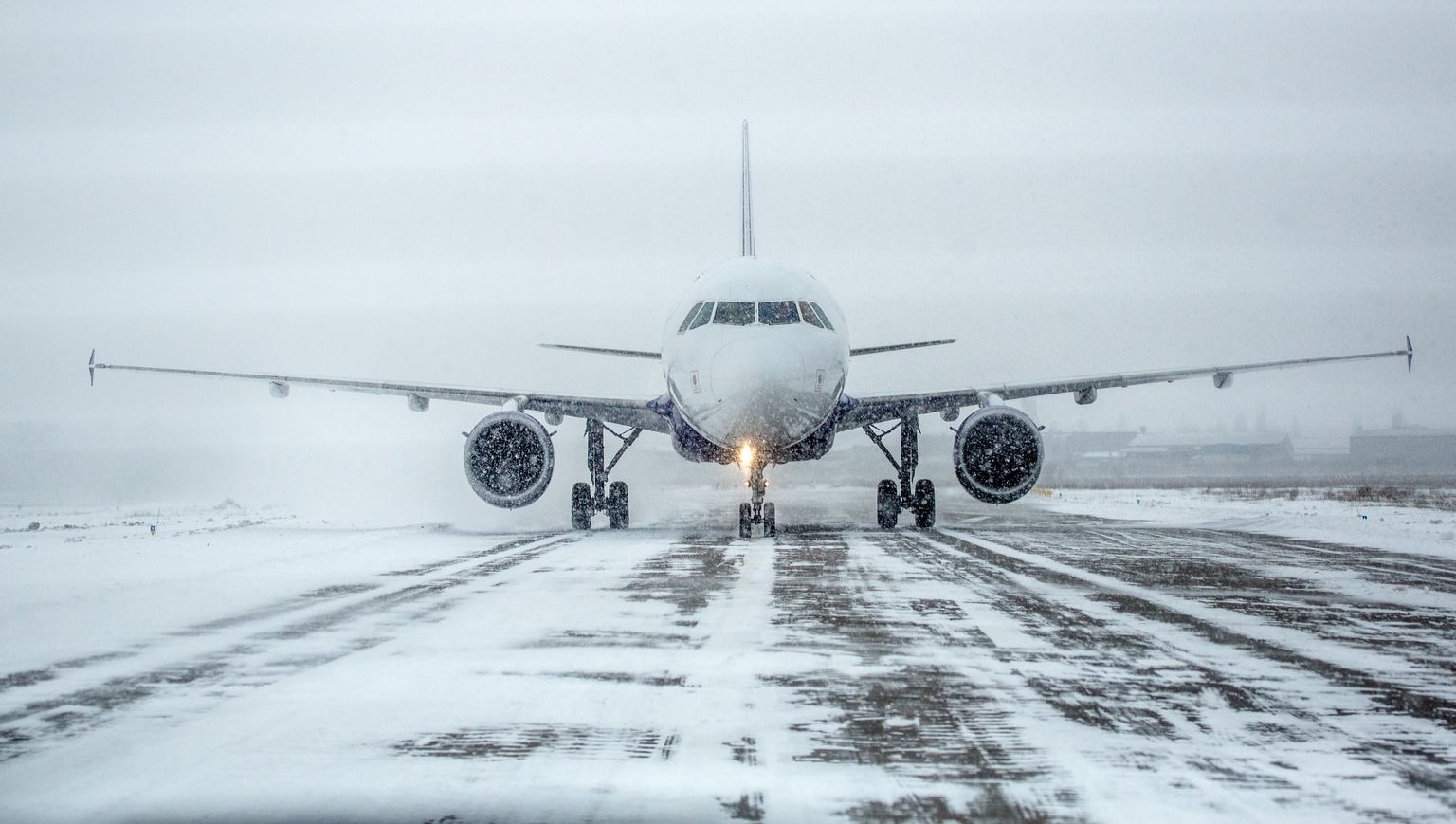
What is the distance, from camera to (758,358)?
47.2 ft

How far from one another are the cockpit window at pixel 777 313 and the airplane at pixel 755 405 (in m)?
0.02

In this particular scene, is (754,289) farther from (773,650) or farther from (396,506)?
(396,506)

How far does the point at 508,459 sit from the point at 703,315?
4156 mm

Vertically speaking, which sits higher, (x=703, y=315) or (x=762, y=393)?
(x=703, y=315)

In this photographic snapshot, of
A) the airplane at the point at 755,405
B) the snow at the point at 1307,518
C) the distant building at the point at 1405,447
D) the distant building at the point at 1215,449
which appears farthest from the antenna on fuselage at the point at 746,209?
the distant building at the point at 1405,447

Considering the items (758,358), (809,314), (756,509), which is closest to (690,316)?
(809,314)

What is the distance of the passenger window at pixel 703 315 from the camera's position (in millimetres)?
15633

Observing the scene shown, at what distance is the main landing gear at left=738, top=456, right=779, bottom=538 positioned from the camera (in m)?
16.3

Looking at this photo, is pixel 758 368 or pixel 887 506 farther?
pixel 887 506

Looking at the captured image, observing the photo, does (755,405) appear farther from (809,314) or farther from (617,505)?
(617,505)

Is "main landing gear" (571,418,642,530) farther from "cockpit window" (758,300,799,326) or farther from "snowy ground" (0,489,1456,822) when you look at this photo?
"snowy ground" (0,489,1456,822)

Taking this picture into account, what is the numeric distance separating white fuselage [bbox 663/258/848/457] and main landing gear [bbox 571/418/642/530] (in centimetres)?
340

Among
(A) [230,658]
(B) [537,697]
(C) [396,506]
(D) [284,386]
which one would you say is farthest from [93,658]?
(C) [396,506]

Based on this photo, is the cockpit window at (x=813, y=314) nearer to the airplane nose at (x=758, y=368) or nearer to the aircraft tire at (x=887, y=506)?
the airplane nose at (x=758, y=368)
